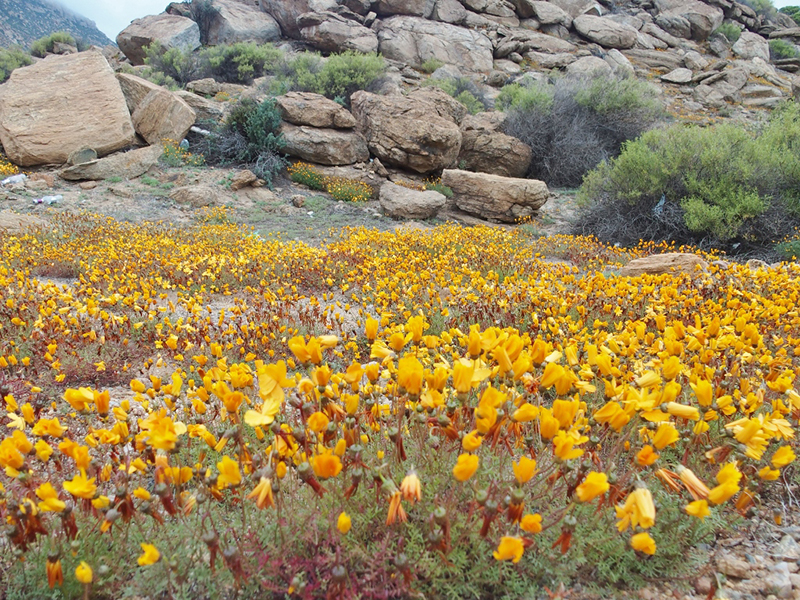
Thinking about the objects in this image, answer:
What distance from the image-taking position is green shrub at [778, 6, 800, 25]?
135ft

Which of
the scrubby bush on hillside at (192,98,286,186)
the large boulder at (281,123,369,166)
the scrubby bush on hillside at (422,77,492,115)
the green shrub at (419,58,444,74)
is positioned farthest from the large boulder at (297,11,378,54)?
the large boulder at (281,123,369,166)

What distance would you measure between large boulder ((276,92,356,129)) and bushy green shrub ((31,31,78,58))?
80.9ft

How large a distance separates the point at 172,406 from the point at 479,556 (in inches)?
57.5

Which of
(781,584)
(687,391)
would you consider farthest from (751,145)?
(781,584)

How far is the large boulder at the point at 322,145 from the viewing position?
13.5m

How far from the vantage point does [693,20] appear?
33.2 meters

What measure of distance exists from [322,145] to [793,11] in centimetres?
5401

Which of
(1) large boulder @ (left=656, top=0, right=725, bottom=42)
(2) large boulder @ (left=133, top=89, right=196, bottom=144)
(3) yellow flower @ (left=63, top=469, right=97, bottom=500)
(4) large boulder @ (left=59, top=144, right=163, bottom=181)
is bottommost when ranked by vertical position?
(4) large boulder @ (left=59, top=144, right=163, bottom=181)

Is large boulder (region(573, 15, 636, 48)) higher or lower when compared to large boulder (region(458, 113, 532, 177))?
higher

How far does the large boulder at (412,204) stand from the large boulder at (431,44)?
17771mm

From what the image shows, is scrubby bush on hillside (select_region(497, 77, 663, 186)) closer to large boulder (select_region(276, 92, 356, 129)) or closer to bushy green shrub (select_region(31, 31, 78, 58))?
large boulder (select_region(276, 92, 356, 129))

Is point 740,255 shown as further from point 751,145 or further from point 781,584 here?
point 781,584

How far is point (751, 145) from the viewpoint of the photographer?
8688mm

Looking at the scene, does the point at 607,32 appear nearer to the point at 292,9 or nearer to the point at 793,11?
the point at 292,9
